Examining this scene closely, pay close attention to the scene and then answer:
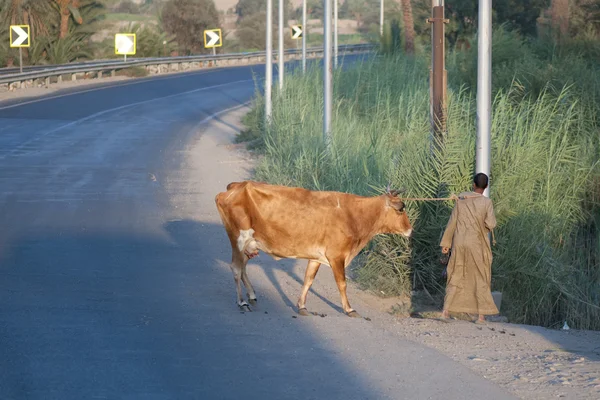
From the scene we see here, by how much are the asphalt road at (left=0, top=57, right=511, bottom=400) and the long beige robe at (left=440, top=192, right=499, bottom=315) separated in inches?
40.5

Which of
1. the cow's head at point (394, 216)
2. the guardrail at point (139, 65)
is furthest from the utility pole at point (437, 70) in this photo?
the guardrail at point (139, 65)

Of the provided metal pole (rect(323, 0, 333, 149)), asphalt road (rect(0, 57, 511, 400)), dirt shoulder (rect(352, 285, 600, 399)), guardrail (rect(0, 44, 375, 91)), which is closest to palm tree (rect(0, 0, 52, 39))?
guardrail (rect(0, 44, 375, 91))

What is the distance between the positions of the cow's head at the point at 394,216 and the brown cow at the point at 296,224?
0.02m

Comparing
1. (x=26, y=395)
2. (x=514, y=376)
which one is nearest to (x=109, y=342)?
(x=26, y=395)

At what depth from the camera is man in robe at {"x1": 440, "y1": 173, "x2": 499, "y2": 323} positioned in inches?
437

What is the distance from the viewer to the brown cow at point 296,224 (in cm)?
1080

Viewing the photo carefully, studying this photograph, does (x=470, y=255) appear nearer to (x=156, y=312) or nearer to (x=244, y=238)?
(x=244, y=238)

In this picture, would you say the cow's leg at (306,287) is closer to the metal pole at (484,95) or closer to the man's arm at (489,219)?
the man's arm at (489,219)

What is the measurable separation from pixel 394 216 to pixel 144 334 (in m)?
3.20

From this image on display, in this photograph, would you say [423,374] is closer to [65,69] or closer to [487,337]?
[487,337]

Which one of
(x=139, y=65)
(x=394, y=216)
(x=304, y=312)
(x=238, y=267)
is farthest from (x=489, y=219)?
(x=139, y=65)

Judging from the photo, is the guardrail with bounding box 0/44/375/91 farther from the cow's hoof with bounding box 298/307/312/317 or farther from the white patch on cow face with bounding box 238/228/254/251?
the cow's hoof with bounding box 298/307/312/317

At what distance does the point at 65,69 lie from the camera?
4550 cm

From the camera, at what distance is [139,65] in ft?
173
